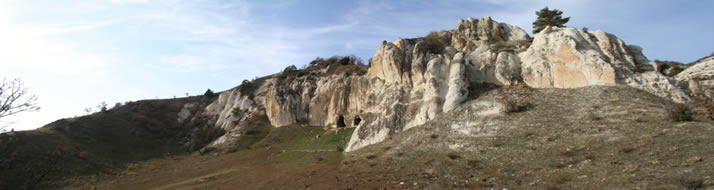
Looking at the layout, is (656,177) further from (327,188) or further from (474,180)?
(327,188)

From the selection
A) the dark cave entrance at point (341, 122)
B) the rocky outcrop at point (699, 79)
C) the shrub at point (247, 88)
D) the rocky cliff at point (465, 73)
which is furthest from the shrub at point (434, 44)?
the shrub at point (247, 88)

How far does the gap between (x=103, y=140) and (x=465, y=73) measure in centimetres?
4514

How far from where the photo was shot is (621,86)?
23844mm

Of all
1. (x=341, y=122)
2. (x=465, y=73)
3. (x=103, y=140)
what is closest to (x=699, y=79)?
(x=465, y=73)

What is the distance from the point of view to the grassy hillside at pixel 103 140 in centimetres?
3143

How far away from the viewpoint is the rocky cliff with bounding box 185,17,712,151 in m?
25.5

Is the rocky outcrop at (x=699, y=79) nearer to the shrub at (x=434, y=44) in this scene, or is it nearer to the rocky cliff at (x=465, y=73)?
the rocky cliff at (x=465, y=73)

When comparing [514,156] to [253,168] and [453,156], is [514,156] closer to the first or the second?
[453,156]

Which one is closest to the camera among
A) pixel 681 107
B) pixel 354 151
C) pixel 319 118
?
pixel 681 107

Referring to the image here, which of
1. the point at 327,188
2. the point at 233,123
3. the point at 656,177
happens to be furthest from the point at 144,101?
the point at 656,177

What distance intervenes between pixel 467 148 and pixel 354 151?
9823mm

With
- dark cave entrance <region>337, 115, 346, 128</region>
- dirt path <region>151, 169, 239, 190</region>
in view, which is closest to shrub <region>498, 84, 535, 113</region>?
dark cave entrance <region>337, 115, 346, 128</region>

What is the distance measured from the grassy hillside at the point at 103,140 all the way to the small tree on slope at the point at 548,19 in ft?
152

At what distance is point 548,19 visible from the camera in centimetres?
4178
